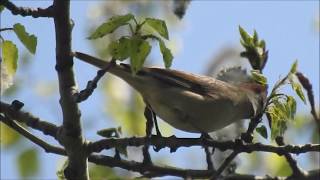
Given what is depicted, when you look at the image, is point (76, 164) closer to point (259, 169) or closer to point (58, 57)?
point (58, 57)

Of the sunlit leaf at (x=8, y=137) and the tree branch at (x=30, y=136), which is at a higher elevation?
the sunlit leaf at (x=8, y=137)

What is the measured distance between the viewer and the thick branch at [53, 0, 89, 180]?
9.20 feet

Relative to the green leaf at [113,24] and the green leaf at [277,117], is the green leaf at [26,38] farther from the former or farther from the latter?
the green leaf at [277,117]

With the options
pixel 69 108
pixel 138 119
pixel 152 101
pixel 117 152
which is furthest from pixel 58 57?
pixel 138 119

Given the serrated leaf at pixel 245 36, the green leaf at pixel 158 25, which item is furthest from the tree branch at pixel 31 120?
the serrated leaf at pixel 245 36

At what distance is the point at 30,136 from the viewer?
3307 mm

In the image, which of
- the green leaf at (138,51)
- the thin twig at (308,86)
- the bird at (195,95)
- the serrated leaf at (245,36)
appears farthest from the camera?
the bird at (195,95)

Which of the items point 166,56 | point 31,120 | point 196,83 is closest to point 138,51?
point 166,56

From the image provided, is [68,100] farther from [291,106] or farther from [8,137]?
[8,137]

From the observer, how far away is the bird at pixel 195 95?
12.8 feet

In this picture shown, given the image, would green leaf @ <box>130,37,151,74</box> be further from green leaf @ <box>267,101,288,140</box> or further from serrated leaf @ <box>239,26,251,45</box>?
serrated leaf @ <box>239,26,251,45</box>

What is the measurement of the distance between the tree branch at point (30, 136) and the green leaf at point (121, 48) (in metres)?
0.76

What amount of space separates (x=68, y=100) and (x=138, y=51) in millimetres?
416

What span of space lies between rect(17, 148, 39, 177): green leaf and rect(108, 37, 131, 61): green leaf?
1.89 m
